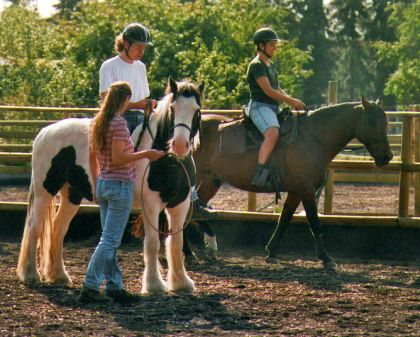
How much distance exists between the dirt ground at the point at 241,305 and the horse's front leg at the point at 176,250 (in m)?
0.16

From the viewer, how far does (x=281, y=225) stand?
11.1 m

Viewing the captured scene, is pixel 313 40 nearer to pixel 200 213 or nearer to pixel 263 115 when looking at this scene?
pixel 263 115

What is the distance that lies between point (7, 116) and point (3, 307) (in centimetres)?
1625

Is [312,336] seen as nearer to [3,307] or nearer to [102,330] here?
[102,330]

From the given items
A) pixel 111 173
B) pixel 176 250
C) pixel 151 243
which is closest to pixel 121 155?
pixel 111 173

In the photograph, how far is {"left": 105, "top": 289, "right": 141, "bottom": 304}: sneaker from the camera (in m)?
8.22

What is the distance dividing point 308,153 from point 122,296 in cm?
329

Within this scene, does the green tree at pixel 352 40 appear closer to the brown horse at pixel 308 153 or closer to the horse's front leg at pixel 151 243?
the brown horse at pixel 308 153

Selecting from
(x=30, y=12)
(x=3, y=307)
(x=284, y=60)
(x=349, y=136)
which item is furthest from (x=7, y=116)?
(x=30, y=12)

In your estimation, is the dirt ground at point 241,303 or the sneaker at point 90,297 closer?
the dirt ground at point 241,303

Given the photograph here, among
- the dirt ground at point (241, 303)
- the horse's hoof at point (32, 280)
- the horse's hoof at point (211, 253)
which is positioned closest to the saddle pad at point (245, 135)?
the horse's hoof at point (211, 253)

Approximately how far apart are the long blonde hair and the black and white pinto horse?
0.45 meters

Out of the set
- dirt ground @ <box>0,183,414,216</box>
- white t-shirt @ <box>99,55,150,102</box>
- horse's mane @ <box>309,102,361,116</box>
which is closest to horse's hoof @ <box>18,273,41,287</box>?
A: white t-shirt @ <box>99,55,150,102</box>

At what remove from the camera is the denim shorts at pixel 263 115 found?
10.7 m
